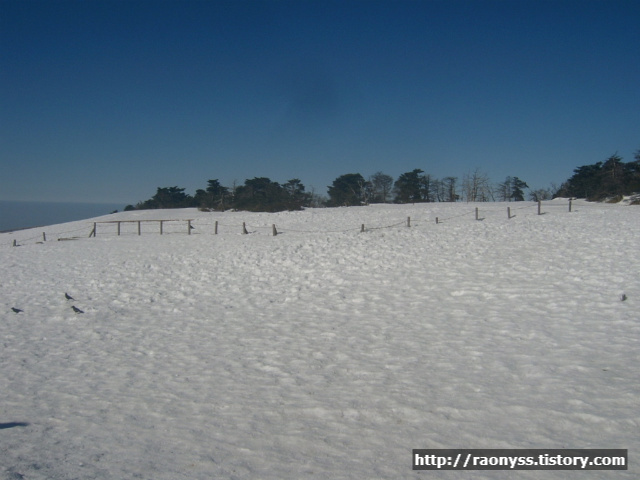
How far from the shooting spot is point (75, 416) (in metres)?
6.83

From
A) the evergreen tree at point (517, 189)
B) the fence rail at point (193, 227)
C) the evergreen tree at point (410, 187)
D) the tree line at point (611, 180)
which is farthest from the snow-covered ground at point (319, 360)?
the evergreen tree at point (517, 189)

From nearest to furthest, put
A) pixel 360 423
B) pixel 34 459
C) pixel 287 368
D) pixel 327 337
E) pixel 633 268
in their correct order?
pixel 34 459 → pixel 360 423 → pixel 287 368 → pixel 327 337 → pixel 633 268

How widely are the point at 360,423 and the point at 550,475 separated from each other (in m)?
2.33

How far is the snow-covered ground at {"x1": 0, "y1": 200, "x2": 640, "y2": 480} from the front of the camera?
564 centimetres

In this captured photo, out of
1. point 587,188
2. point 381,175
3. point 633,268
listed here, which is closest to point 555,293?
point 633,268

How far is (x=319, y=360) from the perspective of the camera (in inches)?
360

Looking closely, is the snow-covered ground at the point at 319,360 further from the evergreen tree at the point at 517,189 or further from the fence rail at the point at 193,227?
the evergreen tree at the point at 517,189

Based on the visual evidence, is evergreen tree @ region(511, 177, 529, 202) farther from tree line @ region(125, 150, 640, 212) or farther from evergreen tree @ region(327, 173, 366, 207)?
evergreen tree @ region(327, 173, 366, 207)

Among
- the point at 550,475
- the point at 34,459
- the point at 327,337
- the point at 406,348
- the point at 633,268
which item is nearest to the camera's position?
the point at 550,475

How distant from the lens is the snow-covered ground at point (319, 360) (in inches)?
222

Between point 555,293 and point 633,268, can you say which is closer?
point 555,293

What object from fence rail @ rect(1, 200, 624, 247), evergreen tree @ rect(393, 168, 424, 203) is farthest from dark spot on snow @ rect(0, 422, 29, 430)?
evergreen tree @ rect(393, 168, 424, 203)

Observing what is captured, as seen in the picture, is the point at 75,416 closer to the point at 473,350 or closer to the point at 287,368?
the point at 287,368

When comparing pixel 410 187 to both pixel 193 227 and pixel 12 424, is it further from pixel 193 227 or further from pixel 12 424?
pixel 12 424
